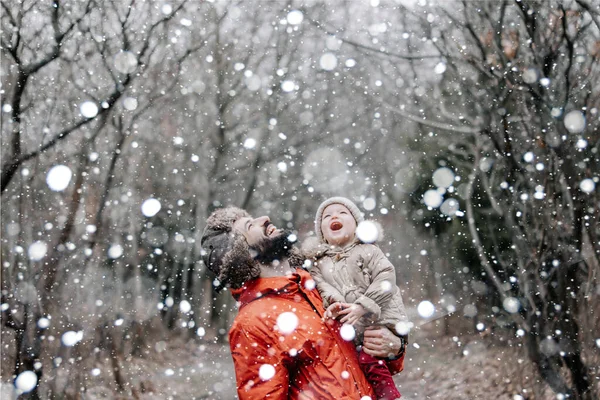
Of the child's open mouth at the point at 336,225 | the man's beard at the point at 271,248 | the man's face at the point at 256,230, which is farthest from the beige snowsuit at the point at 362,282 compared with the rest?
the man's face at the point at 256,230

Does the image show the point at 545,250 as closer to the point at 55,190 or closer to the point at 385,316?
the point at 385,316

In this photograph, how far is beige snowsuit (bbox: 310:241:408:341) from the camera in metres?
2.43

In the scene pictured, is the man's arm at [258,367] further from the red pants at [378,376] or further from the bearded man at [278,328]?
the red pants at [378,376]

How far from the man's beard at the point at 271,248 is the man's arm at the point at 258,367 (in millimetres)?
367

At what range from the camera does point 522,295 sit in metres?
4.64

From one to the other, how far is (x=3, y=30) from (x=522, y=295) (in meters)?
5.48

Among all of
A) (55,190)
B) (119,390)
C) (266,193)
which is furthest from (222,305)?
(55,190)

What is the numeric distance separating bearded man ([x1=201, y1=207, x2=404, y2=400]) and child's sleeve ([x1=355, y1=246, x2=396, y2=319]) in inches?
5.8

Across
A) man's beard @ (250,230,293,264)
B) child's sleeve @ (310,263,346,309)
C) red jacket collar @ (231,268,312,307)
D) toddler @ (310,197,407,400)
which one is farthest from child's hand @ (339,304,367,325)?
man's beard @ (250,230,293,264)

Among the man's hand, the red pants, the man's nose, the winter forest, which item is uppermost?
the winter forest

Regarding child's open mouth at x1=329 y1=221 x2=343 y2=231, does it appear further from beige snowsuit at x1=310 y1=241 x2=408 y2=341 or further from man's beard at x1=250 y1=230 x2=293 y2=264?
man's beard at x1=250 y1=230 x2=293 y2=264

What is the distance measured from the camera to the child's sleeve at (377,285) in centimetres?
237

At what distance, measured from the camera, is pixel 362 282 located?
2562mm

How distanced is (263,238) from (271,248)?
0.22 ft
